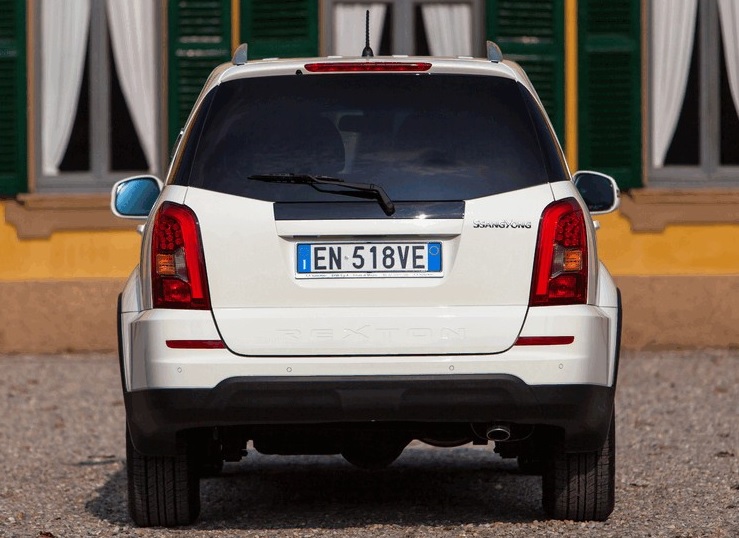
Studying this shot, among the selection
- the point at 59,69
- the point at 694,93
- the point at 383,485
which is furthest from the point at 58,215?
the point at 383,485

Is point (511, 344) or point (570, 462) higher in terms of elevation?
point (511, 344)

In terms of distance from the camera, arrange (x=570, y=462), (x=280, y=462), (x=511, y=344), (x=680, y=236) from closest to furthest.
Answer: (x=511, y=344) < (x=570, y=462) < (x=280, y=462) < (x=680, y=236)

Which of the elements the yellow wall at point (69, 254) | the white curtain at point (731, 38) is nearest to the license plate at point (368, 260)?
the yellow wall at point (69, 254)

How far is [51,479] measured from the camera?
7.62 meters

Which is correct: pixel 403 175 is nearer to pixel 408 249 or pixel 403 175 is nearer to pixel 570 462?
pixel 408 249

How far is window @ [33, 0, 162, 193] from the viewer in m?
14.0

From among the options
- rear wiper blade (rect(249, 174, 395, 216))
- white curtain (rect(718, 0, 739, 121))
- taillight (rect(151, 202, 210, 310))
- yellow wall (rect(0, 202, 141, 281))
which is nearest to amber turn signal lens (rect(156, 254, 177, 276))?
taillight (rect(151, 202, 210, 310))

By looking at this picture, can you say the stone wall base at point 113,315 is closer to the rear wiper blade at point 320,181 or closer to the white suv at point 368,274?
the white suv at point 368,274

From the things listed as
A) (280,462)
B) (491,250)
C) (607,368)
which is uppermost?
(491,250)

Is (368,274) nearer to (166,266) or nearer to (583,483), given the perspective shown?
(166,266)

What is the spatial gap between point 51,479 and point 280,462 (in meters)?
1.15

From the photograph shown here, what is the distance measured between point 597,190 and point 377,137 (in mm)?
1250

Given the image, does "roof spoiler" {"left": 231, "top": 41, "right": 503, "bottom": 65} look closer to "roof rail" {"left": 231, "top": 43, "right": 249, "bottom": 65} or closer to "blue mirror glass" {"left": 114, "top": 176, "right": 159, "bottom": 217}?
"roof rail" {"left": 231, "top": 43, "right": 249, "bottom": 65}

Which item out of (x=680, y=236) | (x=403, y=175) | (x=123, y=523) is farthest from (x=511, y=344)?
(x=680, y=236)
